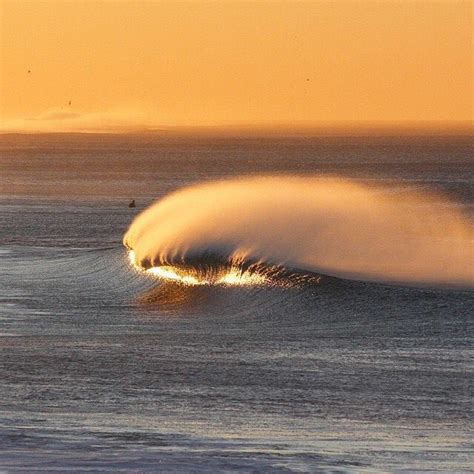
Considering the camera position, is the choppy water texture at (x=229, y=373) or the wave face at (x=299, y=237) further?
the wave face at (x=299, y=237)

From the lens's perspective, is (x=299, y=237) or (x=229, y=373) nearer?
(x=229, y=373)

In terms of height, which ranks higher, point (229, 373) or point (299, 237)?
point (299, 237)

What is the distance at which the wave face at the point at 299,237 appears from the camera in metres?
54.9

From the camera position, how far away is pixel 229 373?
34.4 meters

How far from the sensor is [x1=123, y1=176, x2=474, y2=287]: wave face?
180ft

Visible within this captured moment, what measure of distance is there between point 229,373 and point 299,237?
2658 cm

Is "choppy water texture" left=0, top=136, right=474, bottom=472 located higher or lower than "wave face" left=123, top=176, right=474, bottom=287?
lower

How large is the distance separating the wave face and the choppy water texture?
2.48 meters

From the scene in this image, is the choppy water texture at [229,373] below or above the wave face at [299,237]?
below

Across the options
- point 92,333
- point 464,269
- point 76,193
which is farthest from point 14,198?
point 92,333

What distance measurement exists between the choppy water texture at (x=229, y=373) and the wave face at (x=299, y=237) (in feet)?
8.14

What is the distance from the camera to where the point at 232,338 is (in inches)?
1603

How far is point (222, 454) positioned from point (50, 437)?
10.6 ft

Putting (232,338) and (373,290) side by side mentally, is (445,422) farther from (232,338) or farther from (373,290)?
(373,290)
